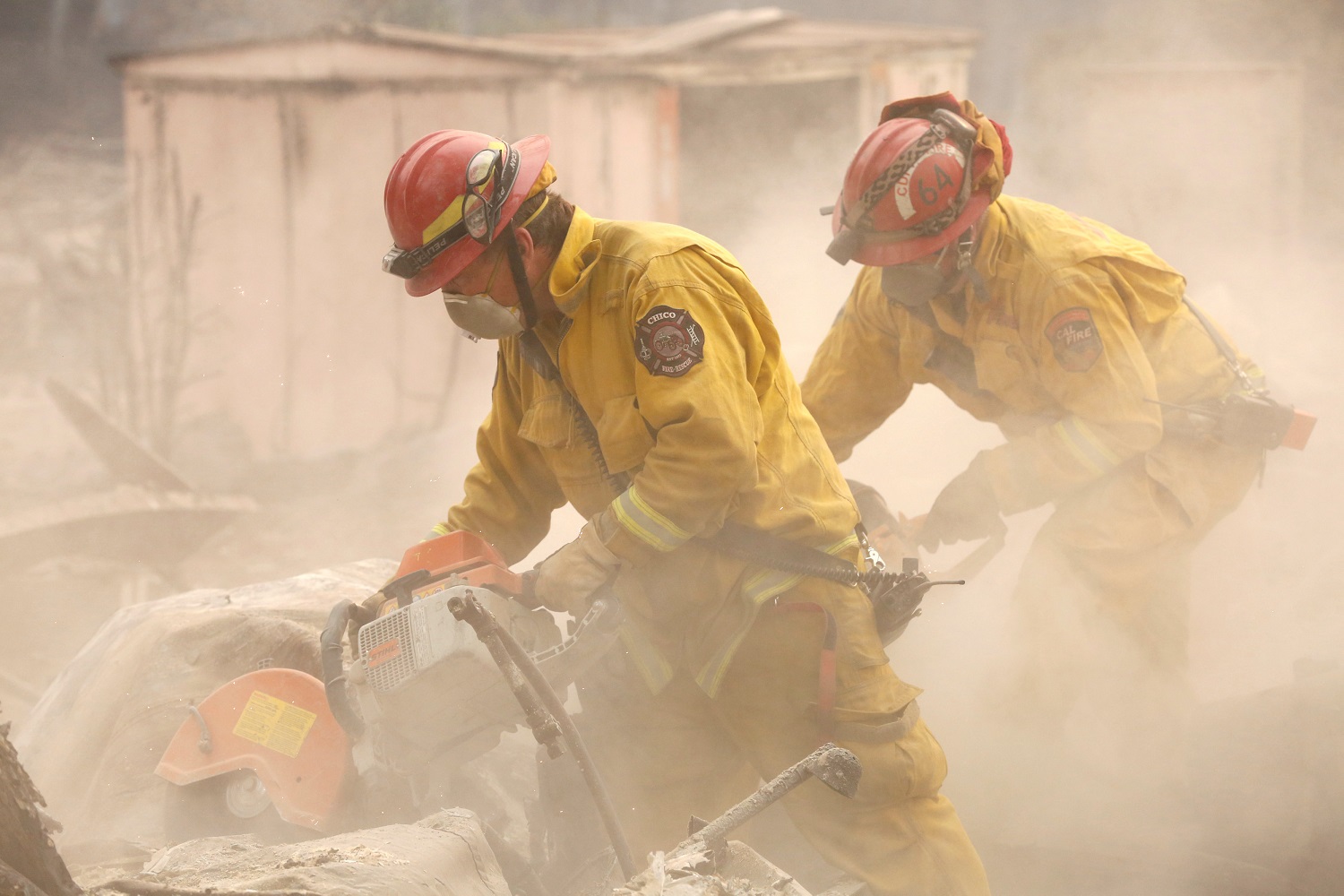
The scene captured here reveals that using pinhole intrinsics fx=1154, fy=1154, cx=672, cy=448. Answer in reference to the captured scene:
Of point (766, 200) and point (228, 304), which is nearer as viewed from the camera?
point (228, 304)

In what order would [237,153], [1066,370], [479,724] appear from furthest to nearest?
[237,153] < [1066,370] < [479,724]

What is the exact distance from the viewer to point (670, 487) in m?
2.31

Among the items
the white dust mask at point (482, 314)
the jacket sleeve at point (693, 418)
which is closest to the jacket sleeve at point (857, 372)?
the jacket sleeve at point (693, 418)

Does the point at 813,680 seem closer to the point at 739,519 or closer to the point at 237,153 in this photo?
the point at 739,519

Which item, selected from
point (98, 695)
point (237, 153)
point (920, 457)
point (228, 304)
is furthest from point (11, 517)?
point (920, 457)

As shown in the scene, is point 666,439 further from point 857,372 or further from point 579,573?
point 857,372

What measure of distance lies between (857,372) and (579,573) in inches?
59.5

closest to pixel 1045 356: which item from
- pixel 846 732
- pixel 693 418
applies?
pixel 846 732

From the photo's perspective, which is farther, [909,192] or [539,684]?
[909,192]

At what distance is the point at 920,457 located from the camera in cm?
724

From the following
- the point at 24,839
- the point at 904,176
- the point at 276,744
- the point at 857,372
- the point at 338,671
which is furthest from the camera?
the point at 857,372

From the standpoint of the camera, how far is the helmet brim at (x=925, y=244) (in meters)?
3.13

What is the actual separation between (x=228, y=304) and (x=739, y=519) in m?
6.85

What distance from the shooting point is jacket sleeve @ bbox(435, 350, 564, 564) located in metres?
2.80
